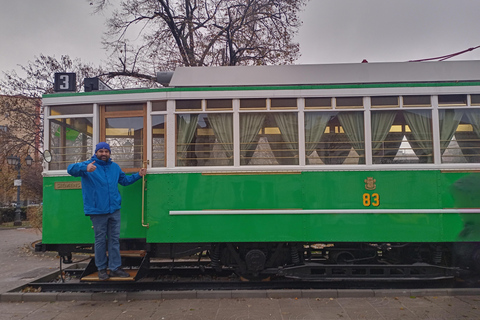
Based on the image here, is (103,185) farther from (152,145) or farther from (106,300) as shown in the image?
(106,300)

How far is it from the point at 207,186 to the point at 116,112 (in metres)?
1.95

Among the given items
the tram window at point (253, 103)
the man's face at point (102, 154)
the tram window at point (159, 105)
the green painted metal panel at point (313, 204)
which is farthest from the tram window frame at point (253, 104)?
the man's face at point (102, 154)

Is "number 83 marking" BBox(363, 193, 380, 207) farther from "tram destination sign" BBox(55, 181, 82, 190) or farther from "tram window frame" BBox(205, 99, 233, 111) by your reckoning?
"tram destination sign" BBox(55, 181, 82, 190)

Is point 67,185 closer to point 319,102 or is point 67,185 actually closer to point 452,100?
point 319,102

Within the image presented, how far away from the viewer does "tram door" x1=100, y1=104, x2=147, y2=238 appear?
5.05m

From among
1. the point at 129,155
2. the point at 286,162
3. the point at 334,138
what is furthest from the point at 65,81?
the point at 334,138

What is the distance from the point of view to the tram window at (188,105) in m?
5.07

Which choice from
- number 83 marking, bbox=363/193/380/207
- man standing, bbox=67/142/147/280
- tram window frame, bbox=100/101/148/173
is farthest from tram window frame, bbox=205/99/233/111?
number 83 marking, bbox=363/193/380/207

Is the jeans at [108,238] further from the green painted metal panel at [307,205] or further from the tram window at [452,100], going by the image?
the tram window at [452,100]

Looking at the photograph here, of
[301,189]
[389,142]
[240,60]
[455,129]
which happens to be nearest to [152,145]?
[301,189]

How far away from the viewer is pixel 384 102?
5.02 metres

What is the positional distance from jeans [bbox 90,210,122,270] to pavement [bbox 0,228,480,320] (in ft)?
1.60

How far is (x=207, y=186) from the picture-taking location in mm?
4871

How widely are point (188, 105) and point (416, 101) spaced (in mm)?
3563
